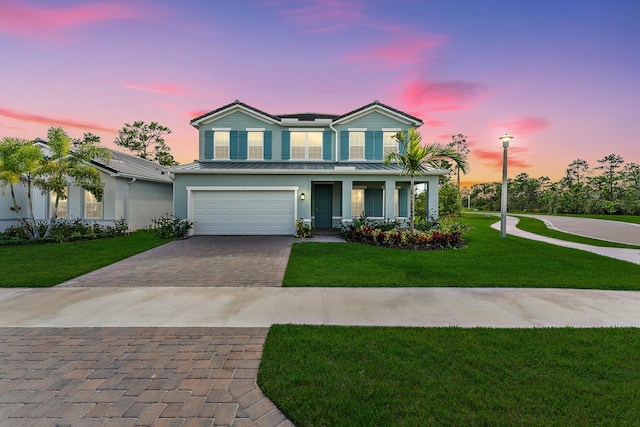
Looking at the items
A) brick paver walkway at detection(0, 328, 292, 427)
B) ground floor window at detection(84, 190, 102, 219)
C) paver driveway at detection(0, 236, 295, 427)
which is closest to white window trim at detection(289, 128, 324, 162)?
ground floor window at detection(84, 190, 102, 219)

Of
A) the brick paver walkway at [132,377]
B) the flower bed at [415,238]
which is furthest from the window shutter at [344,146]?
the brick paver walkway at [132,377]

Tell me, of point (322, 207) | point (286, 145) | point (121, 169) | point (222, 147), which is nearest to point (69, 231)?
point (121, 169)

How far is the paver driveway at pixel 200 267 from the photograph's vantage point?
5.92 meters

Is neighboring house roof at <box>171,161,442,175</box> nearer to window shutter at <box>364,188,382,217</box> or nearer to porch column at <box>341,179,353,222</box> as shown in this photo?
porch column at <box>341,179,353,222</box>

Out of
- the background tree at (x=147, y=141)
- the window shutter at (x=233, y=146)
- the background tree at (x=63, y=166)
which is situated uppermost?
the background tree at (x=147, y=141)

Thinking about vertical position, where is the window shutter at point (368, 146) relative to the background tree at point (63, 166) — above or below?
above

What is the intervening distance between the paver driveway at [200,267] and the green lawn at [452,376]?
9.92 feet

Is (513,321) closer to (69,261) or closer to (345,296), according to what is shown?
(345,296)

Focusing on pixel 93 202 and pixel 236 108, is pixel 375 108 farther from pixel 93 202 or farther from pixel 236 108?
pixel 93 202

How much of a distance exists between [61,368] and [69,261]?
270 inches

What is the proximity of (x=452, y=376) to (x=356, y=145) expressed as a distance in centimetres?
1345

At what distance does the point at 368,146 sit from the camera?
1480cm

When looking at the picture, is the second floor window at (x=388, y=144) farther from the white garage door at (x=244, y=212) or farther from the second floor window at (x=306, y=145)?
the white garage door at (x=244, y=212)

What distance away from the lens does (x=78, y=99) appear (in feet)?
47.7
